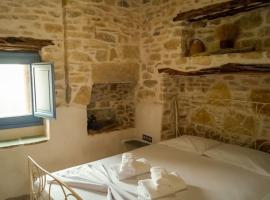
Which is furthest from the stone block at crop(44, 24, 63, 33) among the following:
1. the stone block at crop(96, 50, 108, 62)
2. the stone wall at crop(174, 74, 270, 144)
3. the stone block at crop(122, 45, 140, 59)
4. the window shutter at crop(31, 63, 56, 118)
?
the stone wall at crop(174, 74, 270, 144)

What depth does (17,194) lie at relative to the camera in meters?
3.03

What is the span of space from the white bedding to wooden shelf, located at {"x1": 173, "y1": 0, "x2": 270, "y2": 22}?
1760 millimetres

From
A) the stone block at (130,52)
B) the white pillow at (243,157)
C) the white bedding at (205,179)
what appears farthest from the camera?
the stone block at (130,52)

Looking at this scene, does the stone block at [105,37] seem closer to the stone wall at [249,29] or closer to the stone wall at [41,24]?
the stone wall at [41,24]

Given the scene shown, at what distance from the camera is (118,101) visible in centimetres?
419

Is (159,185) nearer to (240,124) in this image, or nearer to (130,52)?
(240,124)

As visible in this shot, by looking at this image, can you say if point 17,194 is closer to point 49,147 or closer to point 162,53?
point 49,147

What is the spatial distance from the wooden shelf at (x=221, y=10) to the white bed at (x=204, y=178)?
1.75m

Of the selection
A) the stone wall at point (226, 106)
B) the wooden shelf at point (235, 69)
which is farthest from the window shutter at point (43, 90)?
the stone wall at point (226, 106)

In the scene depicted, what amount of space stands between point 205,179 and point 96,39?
95.3 inches

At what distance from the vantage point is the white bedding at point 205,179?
201cm

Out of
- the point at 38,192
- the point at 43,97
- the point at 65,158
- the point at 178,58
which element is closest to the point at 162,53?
the point at 178,58

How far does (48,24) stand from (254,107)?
2813mm

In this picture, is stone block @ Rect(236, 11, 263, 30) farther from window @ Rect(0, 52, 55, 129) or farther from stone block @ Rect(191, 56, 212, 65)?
window @ Rect(0, 52, 55, 129)
